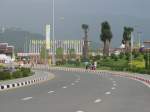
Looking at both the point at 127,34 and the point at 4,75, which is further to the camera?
the point at 127,34

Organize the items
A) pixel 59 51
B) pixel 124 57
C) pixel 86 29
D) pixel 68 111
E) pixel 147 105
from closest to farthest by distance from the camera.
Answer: pixel 68 111 < pixel 147 105 < pixel 124 57 < pixel 86 29 < pixel 59 51

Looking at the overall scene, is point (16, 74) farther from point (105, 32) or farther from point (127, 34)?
point (127, 34)

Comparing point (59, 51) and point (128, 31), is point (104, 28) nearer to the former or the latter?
point (128, 31)

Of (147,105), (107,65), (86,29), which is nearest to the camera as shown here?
(147,105)

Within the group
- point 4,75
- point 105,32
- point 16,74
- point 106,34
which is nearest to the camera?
point 4,75

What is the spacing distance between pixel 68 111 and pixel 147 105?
3.74 metres

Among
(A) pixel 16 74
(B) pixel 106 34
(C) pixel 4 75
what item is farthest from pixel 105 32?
(C) pixel 4 75

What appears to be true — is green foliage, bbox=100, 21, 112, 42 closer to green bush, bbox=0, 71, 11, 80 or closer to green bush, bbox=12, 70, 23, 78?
green bush, bbox=12, 70, 23, 78

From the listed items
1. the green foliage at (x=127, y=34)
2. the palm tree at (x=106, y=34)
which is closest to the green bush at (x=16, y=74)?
the palm tree at (x=106, y=34)

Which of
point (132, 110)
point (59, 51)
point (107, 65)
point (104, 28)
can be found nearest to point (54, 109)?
point (132, 110)

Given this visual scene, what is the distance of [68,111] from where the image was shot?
52.7 ft

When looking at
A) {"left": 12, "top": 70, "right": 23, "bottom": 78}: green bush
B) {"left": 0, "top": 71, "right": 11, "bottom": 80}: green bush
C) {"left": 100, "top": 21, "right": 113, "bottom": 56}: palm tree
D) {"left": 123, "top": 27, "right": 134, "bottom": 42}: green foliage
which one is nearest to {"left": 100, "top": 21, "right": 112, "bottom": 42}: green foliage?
{"left": 100, "top": 21, "right": 113, "bottom": 56}: palm tree

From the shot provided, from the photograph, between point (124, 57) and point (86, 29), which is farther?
point (86, 29)

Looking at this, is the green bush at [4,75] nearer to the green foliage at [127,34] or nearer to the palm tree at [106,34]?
the palm tree at [106,34]
